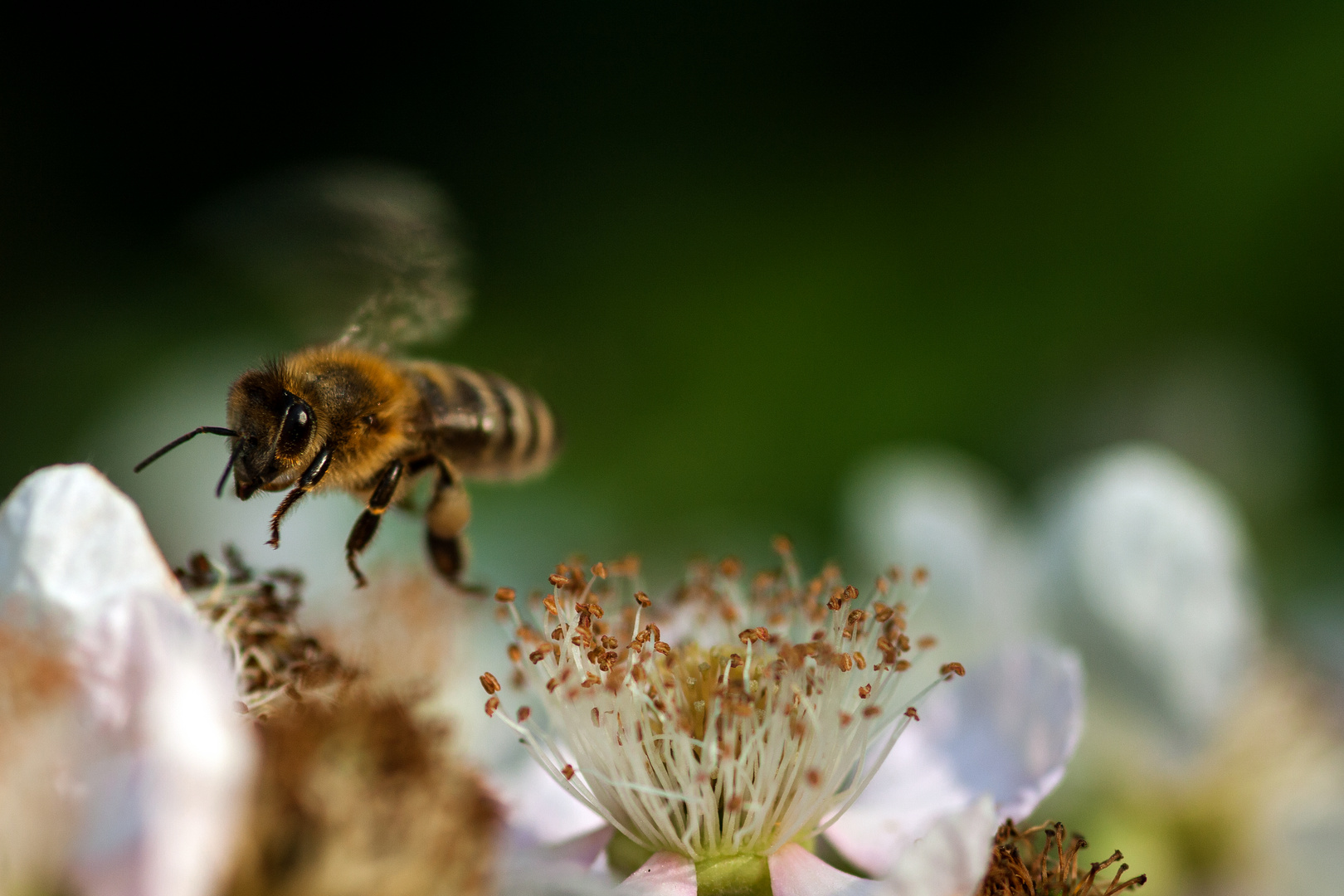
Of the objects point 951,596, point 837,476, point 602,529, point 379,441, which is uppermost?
point 837,476

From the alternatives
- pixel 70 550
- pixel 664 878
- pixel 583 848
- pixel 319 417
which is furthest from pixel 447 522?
pixel 70 550

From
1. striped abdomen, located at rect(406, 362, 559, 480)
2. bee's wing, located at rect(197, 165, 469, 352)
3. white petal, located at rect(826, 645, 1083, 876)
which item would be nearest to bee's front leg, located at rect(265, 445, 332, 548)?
striped abdomen, located at rect(406, 362, 559, 480)

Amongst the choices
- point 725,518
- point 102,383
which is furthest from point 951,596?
point 102,383

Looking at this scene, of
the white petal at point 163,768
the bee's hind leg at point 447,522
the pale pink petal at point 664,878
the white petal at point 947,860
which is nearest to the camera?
the white petal at point 163,768

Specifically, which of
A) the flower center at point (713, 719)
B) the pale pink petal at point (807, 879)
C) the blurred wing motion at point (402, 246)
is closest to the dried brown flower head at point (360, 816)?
the flower center at point (713, 719)

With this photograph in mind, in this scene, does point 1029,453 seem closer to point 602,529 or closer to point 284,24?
point 602,529

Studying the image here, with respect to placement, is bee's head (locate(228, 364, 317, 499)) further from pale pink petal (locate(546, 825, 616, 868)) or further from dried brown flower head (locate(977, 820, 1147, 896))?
dried brown flower head (locate(977, 820, 1147, 896))

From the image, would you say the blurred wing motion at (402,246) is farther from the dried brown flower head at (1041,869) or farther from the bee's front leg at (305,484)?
the dried brown flower head at (1041,869)
